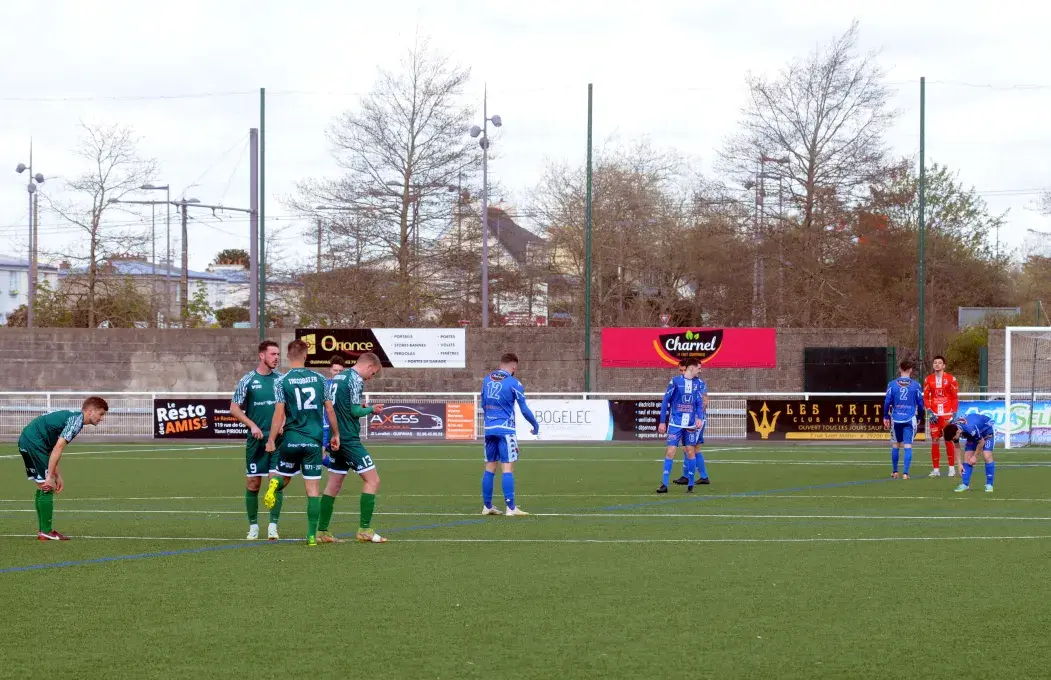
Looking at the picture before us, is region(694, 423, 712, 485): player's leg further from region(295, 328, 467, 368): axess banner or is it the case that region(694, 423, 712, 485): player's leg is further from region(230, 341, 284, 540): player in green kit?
region(295, 328, 467, 368): axess banner

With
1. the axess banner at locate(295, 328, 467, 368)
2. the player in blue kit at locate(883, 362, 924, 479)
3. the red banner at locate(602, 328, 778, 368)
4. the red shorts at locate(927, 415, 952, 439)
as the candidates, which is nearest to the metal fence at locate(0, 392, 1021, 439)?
the axess banner at locate(295, 328, 467, 368)

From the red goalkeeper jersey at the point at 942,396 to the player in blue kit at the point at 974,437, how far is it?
317 cm

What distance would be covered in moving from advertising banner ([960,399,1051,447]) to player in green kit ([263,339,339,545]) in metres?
20.6

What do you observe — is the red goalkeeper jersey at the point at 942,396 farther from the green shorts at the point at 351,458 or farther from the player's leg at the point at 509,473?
the green shorts at the point at 351,458

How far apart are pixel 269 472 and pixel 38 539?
2323 millimetres

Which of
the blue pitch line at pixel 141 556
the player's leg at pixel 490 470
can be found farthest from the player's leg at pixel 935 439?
the blue pitch line at pixel 141 556

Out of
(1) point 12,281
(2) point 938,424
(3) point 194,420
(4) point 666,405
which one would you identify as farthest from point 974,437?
(1) point 12,281

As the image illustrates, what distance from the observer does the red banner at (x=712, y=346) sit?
3603 cm

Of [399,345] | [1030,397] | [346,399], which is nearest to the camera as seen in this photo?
[346,399]

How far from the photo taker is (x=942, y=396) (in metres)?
21.6

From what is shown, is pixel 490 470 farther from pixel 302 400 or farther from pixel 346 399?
pixel 302 400

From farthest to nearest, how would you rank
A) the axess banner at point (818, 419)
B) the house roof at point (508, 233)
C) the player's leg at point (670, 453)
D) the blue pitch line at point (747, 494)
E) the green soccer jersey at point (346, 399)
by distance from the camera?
the house roof at point (508, 233), the axess banner at point (818, 419), the player's leg at point (670, 453), the blue pitch line at point (747, 494), the green soccer jersey at point (346, 399)

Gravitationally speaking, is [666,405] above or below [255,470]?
above

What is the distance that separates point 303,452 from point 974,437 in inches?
380
